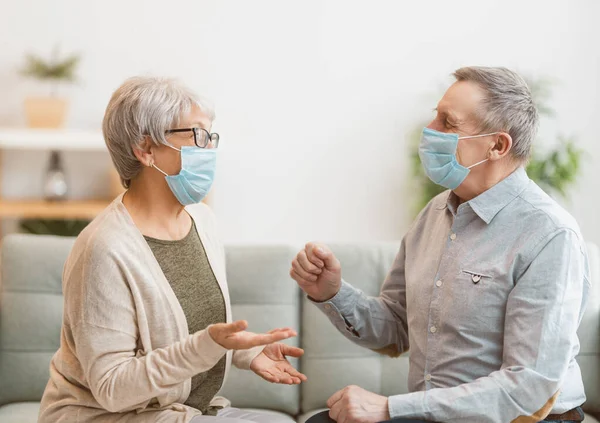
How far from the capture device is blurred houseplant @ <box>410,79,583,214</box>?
3.87 meters

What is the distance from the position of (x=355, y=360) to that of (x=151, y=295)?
982 millimetres

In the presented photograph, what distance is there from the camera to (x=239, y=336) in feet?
5.02

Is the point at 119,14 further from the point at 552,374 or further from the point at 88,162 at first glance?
the point at 552,374

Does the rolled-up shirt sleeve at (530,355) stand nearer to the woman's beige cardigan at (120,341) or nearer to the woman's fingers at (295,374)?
the woman's fingers at (295,374)

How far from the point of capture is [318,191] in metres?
4.26

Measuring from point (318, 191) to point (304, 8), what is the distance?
0.97m

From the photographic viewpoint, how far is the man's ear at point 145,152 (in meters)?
1.75

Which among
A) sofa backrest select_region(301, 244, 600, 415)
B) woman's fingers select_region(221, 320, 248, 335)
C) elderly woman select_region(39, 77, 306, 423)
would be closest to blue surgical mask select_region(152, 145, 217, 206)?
elderly woman select_region(39, 77, 306, 423)

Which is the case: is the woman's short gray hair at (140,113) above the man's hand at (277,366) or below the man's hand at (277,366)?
above

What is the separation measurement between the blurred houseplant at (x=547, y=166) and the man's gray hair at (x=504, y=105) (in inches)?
83.9

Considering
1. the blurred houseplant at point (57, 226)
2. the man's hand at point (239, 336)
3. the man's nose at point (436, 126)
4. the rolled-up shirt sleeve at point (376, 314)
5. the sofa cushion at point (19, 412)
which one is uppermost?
the man's nose at point (436, 126)

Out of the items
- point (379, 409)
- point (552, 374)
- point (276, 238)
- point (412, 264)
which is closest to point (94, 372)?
point (379, 409)

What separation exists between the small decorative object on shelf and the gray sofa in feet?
5.37

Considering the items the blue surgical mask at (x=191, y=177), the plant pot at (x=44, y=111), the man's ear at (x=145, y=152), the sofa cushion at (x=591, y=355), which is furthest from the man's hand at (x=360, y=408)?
the plant pot at (x=44, y=111)
